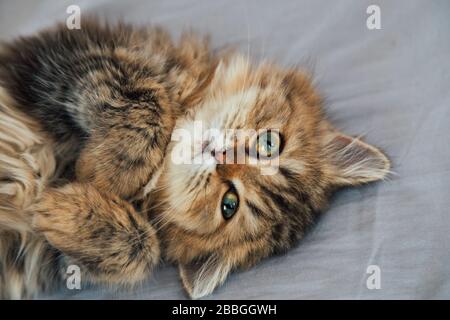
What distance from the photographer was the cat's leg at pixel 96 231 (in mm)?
1063

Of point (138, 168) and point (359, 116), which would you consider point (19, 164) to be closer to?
point (138, 168)

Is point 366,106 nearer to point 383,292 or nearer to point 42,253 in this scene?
point 383,292

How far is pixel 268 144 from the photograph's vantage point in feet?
3.97

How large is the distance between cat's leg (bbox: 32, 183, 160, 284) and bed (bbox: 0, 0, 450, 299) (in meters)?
0.07

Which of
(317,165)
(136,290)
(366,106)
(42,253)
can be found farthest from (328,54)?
(42,253)

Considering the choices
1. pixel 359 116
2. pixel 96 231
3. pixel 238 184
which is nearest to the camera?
pixel 96 231

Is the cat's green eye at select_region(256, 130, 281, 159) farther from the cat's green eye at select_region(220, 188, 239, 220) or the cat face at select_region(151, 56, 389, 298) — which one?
the cat's green eye at select_region(220, 188, 239, 220)

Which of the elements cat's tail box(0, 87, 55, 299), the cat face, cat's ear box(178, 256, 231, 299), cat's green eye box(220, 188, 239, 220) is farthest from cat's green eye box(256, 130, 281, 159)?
cat's tail box(0, 87, 55, 299)

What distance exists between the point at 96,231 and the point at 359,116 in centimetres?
81

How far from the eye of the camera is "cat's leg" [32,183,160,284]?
1063mm

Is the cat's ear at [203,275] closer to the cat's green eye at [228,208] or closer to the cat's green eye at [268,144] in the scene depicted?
the cat's green eye at [228,208]

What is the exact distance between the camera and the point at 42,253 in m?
1.16

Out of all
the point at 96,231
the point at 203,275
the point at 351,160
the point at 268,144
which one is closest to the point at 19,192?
the point at 96,231

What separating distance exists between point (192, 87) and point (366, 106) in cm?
51
